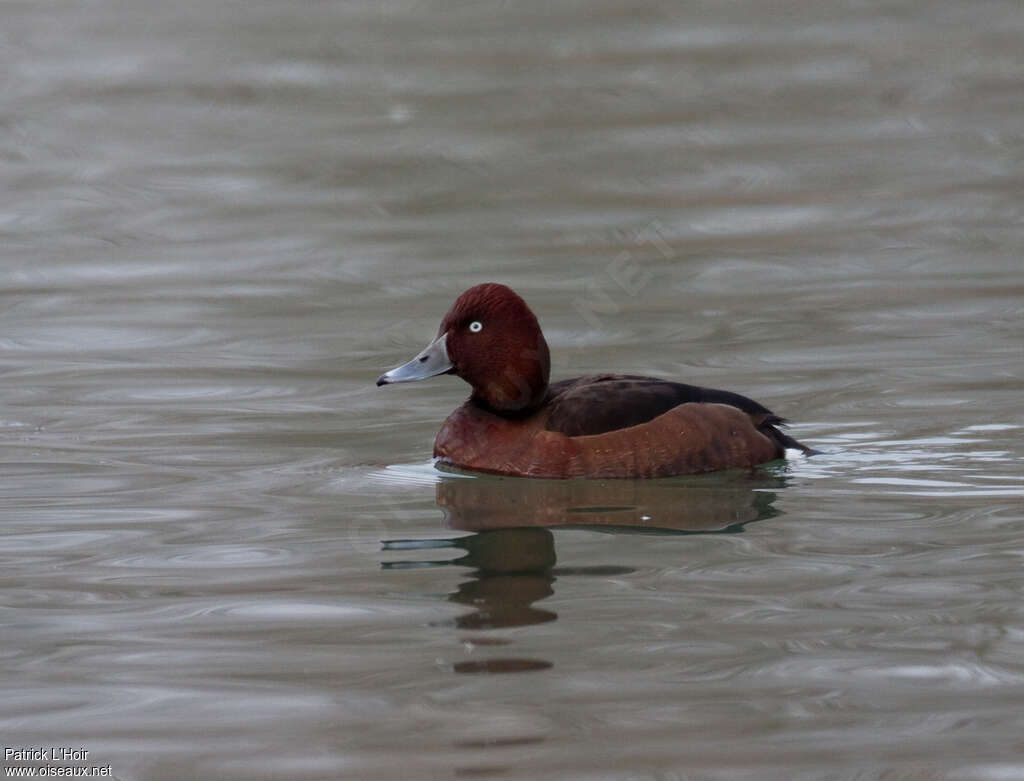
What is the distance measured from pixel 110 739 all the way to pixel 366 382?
16.0 feet

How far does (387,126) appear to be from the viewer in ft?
51.4

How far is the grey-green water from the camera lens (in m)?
5.00

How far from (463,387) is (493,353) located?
1845 mm

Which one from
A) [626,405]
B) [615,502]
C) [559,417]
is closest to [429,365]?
[559,417]

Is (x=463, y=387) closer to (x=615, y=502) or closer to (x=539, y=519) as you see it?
(x=615, y=502)

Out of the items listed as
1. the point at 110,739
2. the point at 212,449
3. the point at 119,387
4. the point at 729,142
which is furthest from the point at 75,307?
the point at 110,739

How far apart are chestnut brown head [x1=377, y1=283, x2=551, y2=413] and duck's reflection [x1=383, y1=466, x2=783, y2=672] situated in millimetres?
397

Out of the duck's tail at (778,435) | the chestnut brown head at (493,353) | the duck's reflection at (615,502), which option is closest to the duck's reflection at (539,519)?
the duck's reflection at (615,502)

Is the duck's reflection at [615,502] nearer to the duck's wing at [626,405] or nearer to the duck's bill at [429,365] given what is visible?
the duck's wing at [626,405]

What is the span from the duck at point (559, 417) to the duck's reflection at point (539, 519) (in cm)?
8

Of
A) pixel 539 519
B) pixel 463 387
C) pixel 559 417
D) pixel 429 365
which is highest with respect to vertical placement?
pixel 429 365

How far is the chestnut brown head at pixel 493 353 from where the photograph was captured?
7.80 meters

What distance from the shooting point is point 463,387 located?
31.8ft

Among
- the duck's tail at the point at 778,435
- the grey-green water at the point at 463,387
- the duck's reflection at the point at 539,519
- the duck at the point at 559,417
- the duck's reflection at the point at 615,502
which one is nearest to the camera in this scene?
the grey-green water at the point at 463,387
